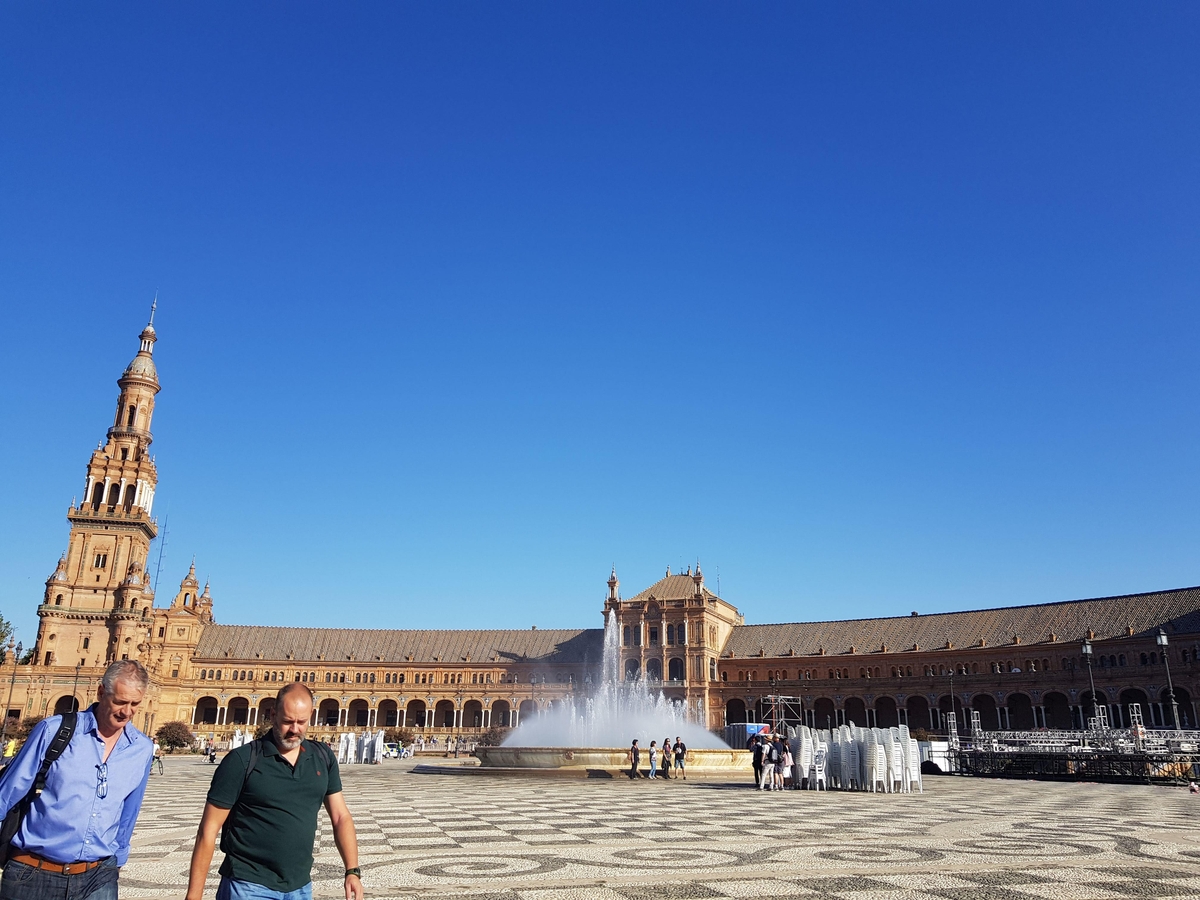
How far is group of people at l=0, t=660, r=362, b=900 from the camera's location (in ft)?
18.3

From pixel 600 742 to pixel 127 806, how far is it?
145ft

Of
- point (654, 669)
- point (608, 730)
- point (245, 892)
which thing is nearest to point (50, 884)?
point (245, 892)

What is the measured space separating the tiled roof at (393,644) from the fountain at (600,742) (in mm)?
39213

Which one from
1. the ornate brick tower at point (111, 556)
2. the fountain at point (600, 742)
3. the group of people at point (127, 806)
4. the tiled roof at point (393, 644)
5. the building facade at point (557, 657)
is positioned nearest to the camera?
the group of people at point (127, 806)

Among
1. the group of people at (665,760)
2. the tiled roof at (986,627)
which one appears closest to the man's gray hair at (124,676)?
the group of people at (665,760)

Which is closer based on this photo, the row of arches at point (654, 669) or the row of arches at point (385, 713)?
the row of arches at point (654, 669)

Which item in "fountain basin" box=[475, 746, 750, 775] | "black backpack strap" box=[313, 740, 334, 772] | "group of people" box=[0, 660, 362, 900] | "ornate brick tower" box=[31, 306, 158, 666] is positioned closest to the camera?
"group of people" box=[0, 660, 362, 900]

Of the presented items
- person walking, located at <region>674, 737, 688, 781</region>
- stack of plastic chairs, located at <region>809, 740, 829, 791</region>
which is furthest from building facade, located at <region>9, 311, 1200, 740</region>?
stack of plastic chairs, located at <region>809, 740, 829, 791</region>

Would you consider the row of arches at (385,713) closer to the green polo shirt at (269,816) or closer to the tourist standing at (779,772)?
the tourist standing at (779,772)

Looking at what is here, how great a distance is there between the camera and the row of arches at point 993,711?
76.3 meters

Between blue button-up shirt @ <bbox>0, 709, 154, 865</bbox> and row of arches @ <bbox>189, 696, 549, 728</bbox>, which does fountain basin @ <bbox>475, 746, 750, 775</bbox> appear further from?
row of arches @ <bbox>189, 696, 549, 728</bbox>

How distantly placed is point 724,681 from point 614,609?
14327 millimetres

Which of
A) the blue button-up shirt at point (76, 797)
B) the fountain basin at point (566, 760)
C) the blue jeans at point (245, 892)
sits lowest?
the fountain basin at point (566, 760)

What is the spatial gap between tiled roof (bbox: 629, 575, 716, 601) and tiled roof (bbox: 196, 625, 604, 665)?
9457mm
